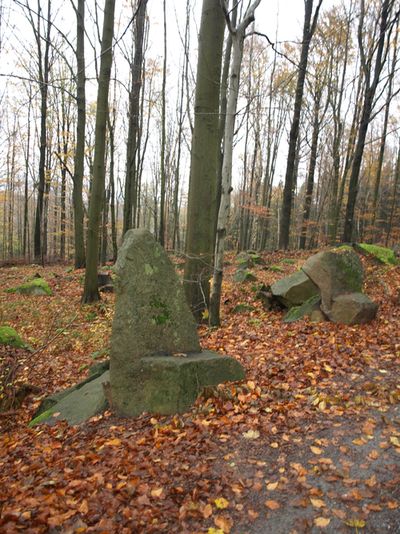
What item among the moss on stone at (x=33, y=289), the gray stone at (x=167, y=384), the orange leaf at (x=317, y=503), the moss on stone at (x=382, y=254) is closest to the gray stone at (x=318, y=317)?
the gray stone at (x=167, y=384)

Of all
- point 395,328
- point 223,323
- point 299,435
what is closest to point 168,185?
point 223,323

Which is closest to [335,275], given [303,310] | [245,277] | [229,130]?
[303,310]

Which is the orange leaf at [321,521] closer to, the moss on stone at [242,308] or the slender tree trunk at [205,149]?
the slender tree trunk at [205,149]

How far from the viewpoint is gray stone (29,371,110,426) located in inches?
174

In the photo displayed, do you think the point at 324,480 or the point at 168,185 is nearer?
the point at 324,480

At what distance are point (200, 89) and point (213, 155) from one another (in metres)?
1.20

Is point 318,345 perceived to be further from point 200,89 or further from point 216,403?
point 200,89

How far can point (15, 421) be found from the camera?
4941mm

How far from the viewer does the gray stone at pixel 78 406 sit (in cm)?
443

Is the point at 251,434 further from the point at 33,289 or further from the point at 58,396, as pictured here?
the point at 33,289

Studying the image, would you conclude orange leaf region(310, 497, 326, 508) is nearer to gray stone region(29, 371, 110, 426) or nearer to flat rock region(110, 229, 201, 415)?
flat rock region(110, 229, 201, 415)

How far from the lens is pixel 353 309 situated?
6219 mm

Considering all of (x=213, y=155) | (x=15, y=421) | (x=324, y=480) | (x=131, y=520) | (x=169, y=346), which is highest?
(x=213, y=155)

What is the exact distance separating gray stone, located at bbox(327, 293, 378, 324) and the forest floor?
0.35 m
